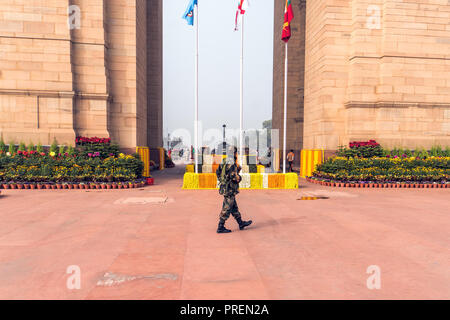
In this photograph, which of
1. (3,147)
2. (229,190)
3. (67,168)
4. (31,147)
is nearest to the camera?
(229,190)

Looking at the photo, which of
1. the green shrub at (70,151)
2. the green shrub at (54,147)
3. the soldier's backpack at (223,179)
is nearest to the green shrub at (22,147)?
the green shrub at (54,147)

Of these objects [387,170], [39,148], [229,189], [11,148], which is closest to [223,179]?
[229,189]

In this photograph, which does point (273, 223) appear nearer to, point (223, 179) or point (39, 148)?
point (223, 179)

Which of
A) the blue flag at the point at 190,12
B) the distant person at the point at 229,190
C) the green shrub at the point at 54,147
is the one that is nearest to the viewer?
the distant person at the point at 229,190

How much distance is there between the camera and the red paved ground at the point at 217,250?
354cm

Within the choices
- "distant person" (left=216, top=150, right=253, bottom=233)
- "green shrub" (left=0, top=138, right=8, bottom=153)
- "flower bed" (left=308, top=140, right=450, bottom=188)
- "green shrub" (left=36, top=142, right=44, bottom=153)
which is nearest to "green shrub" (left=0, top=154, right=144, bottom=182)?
"green shrub" (left=36, top=142, right=44, bottom=153)

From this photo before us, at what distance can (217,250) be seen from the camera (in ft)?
16.1

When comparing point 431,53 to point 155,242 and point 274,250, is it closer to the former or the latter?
point 274,250

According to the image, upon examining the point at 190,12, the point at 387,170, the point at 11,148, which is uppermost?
the point at 190,12

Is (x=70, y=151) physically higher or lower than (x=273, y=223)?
higher

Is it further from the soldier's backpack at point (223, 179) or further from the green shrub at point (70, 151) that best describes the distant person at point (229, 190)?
the green shrub at point (70, 151)

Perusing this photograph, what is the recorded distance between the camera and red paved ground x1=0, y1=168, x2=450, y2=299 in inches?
139

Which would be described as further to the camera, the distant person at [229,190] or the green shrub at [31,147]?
the green shrub at [31,147]

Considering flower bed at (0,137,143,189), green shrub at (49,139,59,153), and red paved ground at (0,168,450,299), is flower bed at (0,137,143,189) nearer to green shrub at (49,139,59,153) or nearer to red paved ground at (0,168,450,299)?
green shrub at (49,139,59,153)
